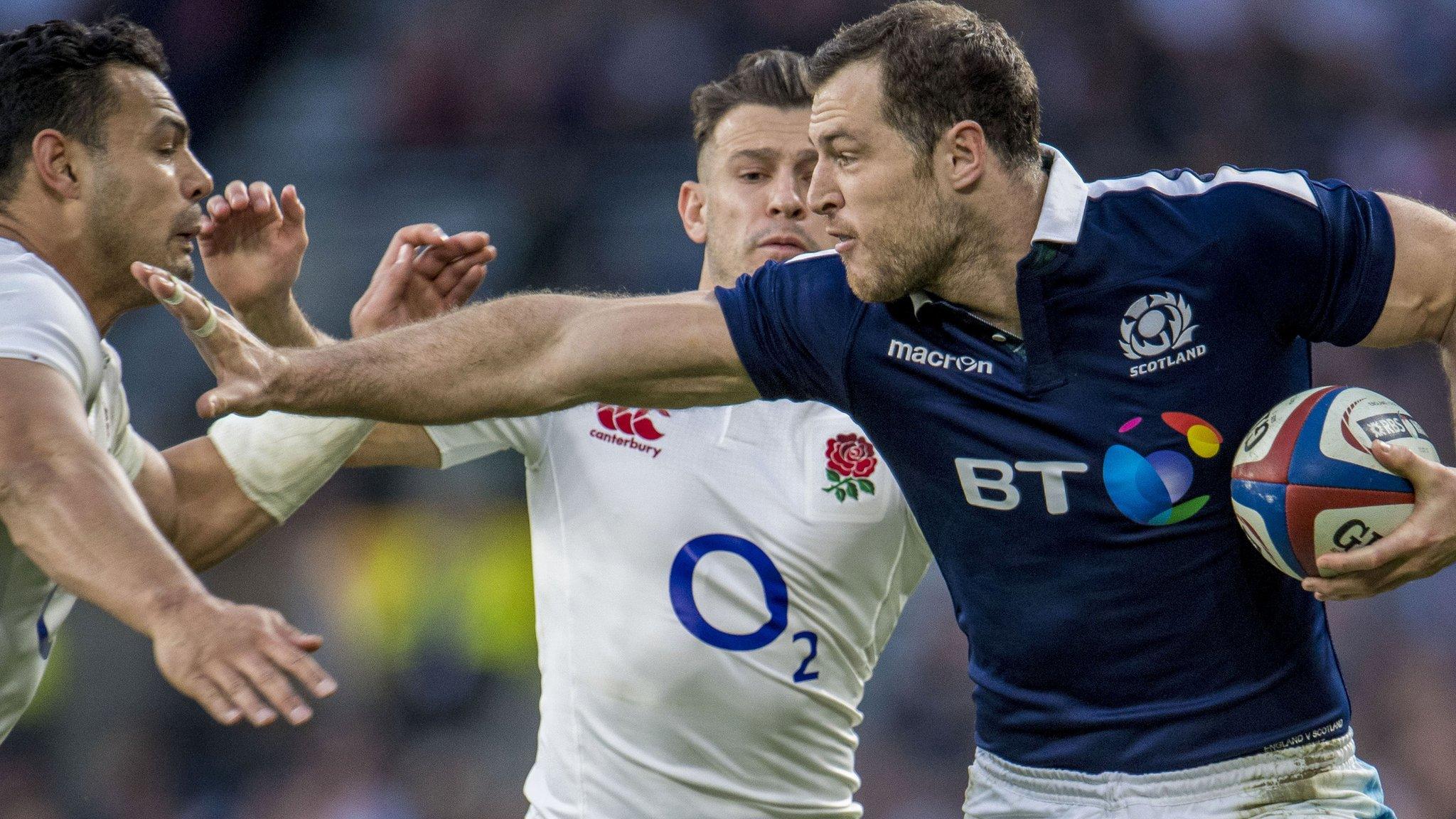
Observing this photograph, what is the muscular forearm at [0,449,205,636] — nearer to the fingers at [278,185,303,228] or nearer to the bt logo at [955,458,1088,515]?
the fingers at [278,185,303,228]

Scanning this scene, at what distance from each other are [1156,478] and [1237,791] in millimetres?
694

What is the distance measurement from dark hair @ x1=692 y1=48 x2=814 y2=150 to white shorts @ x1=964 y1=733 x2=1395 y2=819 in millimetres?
2387

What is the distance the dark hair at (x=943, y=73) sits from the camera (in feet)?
11.3

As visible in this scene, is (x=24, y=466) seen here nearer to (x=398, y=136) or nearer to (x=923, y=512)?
(x=923, y=512)

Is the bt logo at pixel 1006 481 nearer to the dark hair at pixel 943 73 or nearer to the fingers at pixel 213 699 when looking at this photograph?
the dark hair at pixel 943 73

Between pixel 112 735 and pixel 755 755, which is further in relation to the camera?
pixel 112 735

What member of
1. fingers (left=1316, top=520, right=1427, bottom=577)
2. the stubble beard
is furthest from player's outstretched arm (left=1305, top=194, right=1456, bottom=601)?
the stubble beard

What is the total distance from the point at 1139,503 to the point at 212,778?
6547mm

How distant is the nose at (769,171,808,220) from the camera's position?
4.71 m

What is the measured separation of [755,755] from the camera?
13.6ft

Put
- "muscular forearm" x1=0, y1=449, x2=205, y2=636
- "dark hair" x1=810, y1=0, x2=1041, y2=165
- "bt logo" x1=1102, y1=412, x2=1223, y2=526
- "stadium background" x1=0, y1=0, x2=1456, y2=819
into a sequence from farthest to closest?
"stadium background" x1=0, y1=0, x2=1456, y2=819, "dark hair" x1=810, y1=0, x2=1041, y2=165, "bt logo" x1=1102, y1=412, x2=1223, y2=526, "muscular forearm" x1=0, y1=449, x2=205, y2=636

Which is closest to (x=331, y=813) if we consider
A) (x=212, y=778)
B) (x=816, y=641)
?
(x=212, y=778)

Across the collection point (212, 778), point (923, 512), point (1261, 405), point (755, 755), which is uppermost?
point (1261, 405)

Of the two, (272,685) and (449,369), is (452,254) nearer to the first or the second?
(449,369)
